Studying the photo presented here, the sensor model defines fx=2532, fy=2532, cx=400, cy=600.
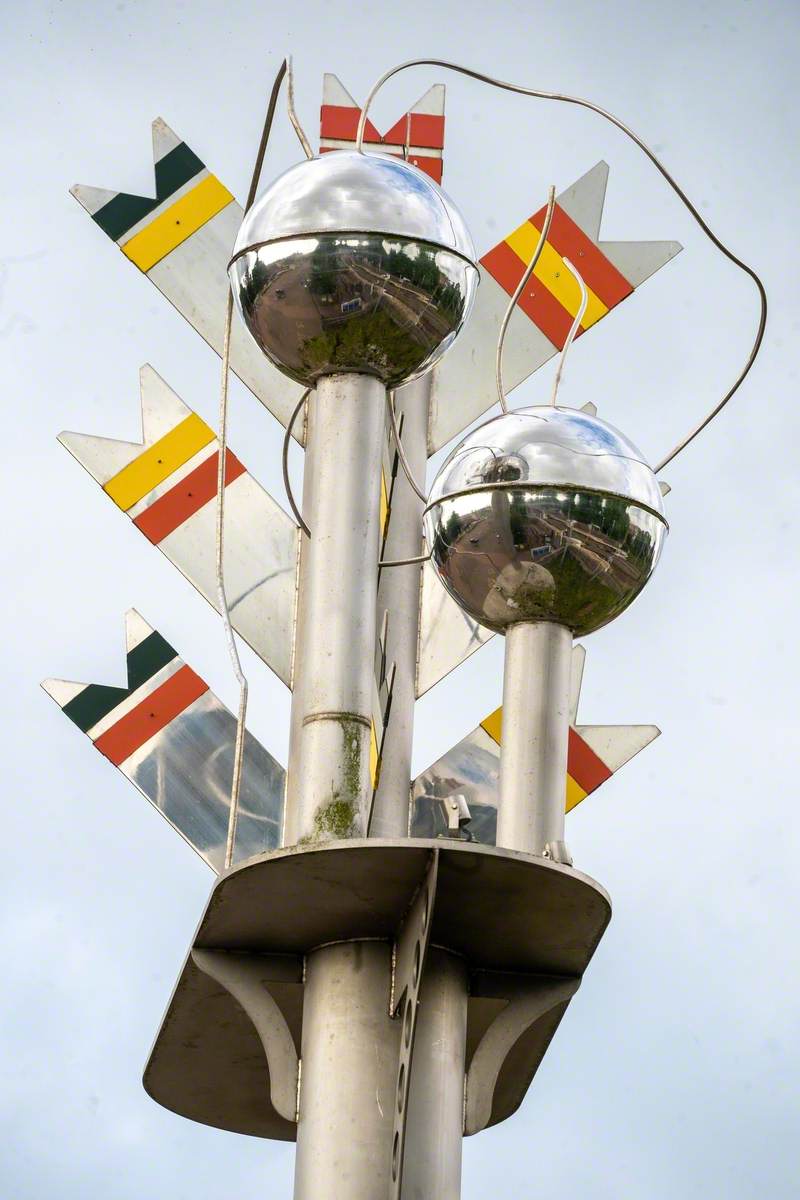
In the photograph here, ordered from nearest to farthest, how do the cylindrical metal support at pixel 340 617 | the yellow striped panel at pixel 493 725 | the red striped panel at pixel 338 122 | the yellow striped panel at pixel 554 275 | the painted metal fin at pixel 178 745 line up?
the cylindrical metal support at pixel 340 617 < the painted metal fin at pixel 178 745 < the yellow striped panel at pixel 493 725 < the red striped panel at pixel 338 122 < the yellow striped panel at pixel 554 275

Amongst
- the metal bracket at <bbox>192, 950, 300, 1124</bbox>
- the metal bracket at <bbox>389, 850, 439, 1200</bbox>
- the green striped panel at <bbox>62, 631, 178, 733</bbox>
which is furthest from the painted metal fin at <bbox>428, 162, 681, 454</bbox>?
the metal bracket at <bbox>389, 850, 439, 1200</bbox>

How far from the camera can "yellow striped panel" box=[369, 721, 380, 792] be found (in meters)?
6.78

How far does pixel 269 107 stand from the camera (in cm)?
684

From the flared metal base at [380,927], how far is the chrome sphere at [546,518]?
888 mm

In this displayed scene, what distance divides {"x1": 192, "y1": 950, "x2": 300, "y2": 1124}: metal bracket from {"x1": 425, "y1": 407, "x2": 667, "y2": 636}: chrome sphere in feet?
3.67

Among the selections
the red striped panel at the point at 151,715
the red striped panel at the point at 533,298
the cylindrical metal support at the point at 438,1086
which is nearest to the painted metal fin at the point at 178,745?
the red striped panel at the point at 151,715

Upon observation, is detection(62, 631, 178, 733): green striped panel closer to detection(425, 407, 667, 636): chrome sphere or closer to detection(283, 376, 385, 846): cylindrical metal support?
detection(283, 376, 385, 846): cylindrical metal support

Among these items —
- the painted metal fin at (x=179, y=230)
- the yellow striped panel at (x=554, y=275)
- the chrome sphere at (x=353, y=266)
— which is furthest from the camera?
the yellow striped panel at (x=554, y=275)

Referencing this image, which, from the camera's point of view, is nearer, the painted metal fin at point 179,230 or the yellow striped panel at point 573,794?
the yellow striped panel at point 573,794

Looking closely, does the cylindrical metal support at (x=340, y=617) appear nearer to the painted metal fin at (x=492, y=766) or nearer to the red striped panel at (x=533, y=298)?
the painted metal fin at (x=492, y=766)

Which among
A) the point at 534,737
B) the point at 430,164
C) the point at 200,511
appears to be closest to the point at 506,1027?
the point at 534,737

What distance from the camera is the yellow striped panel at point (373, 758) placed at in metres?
6.78

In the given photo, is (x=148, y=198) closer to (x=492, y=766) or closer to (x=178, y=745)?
(x=178, y=745)

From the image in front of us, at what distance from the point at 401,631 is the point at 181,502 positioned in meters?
0.92
